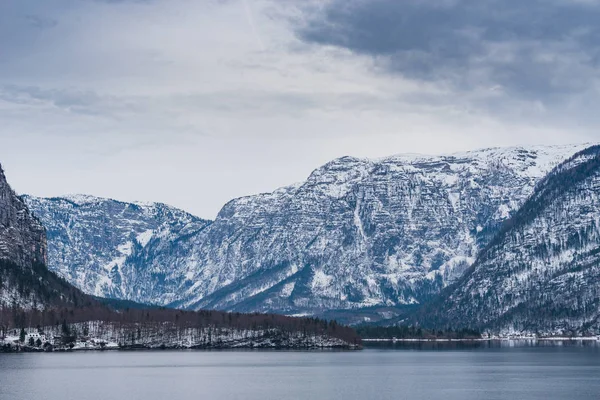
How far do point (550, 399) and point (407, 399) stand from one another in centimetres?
2679

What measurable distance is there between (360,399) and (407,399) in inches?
349

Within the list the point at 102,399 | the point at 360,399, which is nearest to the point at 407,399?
the point at 360,399

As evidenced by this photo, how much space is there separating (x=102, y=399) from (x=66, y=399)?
6676 mm

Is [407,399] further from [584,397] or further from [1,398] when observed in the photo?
[1,398]

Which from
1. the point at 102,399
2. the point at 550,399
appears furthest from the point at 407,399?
the point at 102,399

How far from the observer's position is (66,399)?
199250 millimetres

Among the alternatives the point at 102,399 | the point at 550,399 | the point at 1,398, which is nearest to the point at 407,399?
the point at 550,399

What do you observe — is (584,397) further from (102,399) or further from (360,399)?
(102,399)

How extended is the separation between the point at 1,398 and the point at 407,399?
7594 cm

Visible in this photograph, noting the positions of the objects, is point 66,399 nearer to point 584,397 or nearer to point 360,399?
point 360,399

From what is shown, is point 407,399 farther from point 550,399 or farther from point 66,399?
point 66,399

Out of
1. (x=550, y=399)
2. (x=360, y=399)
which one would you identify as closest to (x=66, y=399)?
(x=360, y=399)

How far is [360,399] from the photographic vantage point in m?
200

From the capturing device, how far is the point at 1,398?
198 metres
